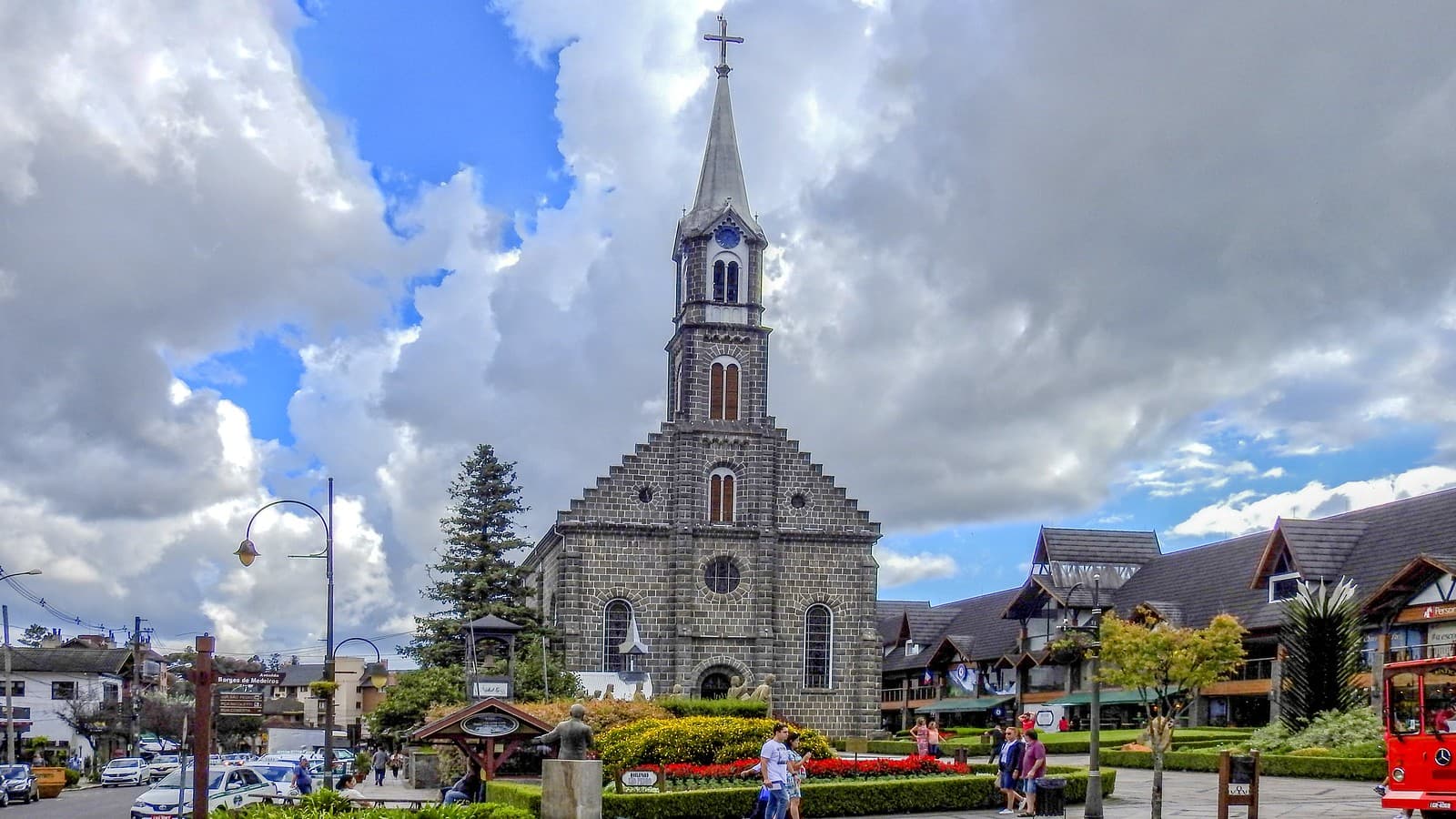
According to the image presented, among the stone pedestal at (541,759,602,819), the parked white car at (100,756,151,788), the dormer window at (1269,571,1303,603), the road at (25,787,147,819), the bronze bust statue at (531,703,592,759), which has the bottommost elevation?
the parked white car at (100,756,151,788)

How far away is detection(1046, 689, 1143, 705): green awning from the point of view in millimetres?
60094

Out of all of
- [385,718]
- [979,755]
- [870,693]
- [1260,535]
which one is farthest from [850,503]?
[385,718]

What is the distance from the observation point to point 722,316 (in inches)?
2552

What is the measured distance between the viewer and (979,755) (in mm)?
57125

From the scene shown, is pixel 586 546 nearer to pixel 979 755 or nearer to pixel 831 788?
pixel 979 755

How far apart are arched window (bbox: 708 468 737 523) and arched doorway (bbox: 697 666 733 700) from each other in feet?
20.4

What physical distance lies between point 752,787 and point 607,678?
2827cm

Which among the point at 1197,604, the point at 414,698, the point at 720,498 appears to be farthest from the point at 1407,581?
the point at 414,698

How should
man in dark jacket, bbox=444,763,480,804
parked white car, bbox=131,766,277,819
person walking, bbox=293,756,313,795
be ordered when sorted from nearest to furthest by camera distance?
man in dark jacket, bbox=444,763,480,804 < parked white car, bbox=131,766,277,819 < person walking, bbox=293,756,313,795

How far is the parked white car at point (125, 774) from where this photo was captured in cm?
6594

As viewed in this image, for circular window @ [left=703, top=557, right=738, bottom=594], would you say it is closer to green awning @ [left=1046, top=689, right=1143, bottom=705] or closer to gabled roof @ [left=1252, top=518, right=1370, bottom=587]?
green awning @ [left=1046, top=689, right=1143, bottom=705]

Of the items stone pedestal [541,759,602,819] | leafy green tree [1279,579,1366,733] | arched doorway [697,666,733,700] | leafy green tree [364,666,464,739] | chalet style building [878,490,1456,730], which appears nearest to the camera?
stone pedestal [541,759,602,819]

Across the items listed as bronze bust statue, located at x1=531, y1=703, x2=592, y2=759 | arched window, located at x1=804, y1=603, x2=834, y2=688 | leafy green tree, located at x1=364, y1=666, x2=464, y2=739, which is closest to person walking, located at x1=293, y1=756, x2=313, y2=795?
leafy green tree, located at x1=364, y1=666, x2=464, y2=739

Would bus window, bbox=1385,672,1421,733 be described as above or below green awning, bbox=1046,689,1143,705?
above
